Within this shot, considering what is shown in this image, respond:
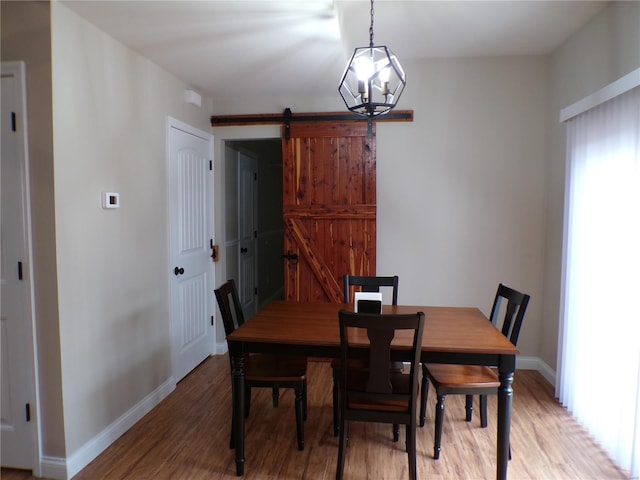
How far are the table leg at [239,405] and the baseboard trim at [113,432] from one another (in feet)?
2.89

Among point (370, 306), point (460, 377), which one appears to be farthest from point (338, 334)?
point (460, 377)

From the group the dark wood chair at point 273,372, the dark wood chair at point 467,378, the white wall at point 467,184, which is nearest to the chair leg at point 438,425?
the dark wood chair at point 467,378

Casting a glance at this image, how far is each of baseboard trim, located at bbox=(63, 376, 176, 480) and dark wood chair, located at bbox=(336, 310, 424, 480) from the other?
4.69 ft

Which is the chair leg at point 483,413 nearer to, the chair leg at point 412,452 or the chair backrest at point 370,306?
the chair leg at point 412,452

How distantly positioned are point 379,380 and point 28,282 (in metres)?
1.88

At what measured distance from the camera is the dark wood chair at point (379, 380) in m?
1.91

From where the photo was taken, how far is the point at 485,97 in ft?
12.1

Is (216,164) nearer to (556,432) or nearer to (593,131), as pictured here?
(593,131)

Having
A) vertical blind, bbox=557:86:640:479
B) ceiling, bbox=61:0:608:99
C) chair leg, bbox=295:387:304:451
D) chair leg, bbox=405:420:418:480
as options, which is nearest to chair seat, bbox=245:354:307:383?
chair leg, bbox=295:387:304:451

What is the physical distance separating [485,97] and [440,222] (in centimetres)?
115

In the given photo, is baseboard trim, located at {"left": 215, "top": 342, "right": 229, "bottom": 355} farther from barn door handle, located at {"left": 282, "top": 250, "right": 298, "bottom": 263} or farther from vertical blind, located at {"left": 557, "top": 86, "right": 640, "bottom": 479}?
vertical blind, located at {"left": 557, "top": 86, "right": 640, "bottom": 479}

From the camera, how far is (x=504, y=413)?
204 cm

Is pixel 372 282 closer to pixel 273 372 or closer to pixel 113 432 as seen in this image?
pixel 273 372

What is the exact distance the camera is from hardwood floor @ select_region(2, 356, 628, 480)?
2283mm
